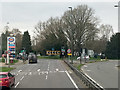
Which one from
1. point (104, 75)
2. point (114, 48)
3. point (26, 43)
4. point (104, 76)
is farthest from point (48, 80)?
point (26, 43)

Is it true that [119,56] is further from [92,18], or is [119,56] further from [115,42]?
[92,18]

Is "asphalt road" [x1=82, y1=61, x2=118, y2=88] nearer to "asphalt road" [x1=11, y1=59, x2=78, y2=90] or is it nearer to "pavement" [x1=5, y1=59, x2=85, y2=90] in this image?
"pavement" [x1=5, y1=59, x2=85, y2=90]

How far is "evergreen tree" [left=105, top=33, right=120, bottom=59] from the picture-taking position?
76369 millimetres

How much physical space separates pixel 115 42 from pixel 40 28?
1199 inches

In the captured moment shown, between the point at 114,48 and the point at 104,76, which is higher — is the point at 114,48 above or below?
above

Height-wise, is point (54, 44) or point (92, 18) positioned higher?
point (92, 18)

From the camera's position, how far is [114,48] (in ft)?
258

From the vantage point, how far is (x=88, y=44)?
7506 cm

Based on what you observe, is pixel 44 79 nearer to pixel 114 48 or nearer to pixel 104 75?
pixel 104 75

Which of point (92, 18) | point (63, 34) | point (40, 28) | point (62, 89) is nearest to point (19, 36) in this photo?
point (40, 28)

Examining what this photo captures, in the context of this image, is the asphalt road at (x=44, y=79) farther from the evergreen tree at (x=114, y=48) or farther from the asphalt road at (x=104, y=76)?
the evergreen tree at (x=114, y=48)

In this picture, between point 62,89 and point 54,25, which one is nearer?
point 62,89

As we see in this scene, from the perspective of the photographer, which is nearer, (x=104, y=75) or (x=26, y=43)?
(x=104, y=75)

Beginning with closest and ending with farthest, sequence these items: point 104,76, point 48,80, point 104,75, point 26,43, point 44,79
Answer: point 48,80 < point 44,79 < point 104,76 < point 104,75 < point 26,43
